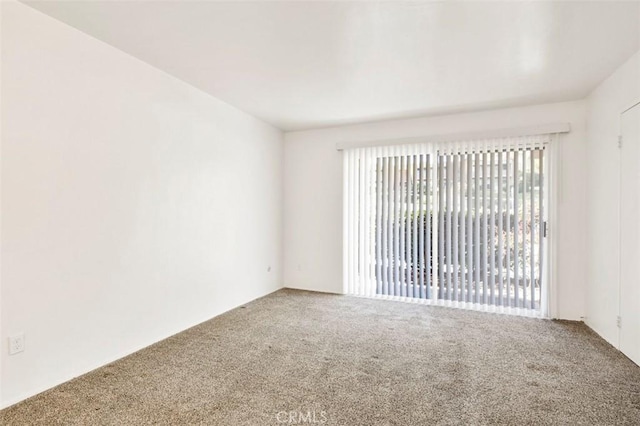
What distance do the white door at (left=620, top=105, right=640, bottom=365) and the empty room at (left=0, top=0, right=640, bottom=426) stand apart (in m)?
0.02

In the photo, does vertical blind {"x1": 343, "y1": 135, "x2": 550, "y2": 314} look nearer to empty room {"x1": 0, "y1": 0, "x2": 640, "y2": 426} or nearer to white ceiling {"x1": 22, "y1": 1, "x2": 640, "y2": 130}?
empty room {"x1": 0, "y1": 0, "x2": 640, "y2": 426}

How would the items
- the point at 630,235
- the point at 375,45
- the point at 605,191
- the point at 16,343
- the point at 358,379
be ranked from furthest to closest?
1. the point at 605,191
2. the point at 630,235
3. the point at 375,45
4. the point at 358,379
5. the point at 16,343

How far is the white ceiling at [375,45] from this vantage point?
208 cm

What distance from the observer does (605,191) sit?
125 inches

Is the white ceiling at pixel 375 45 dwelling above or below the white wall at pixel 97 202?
above

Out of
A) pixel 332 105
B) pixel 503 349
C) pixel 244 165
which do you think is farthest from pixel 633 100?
pixel 244 165

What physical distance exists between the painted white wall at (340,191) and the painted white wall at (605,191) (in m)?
0.13

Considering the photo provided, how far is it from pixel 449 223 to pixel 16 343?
13.9ft

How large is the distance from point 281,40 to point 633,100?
9.63ft

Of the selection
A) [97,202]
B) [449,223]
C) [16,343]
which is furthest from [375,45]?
[16,343]

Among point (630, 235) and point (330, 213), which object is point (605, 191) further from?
point (330, 213)

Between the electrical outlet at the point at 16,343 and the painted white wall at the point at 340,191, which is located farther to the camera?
the painted white wall at the point at 340,191

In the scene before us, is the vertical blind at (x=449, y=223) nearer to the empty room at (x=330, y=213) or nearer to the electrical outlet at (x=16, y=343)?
the empty room at (x=330, y=213)

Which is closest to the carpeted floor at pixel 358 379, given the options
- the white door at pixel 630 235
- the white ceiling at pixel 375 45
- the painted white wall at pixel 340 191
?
the white door at pixel 630 235
